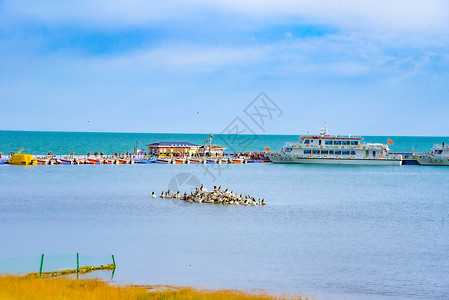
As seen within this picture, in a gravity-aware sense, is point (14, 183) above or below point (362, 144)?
below

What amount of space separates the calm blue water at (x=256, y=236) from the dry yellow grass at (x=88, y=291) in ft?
5.21

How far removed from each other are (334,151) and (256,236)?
76.7 m

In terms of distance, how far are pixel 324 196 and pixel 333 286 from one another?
3363 cm

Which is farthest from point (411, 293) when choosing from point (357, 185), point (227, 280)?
point (357, 185)

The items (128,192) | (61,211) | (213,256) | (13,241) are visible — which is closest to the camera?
(213,256)

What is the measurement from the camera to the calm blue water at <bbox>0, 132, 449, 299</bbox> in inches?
960

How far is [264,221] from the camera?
129 ft

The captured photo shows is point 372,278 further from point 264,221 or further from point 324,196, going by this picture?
point 324,196

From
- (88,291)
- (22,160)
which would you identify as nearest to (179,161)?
(22,160)

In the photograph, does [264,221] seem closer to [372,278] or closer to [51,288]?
[372,278]

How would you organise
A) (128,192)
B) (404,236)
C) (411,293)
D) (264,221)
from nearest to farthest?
(411,293)
(404,236)
(264,221)
(128,192)

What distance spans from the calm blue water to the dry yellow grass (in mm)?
1587

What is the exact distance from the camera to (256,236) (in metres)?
33.8

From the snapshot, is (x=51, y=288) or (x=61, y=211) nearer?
(x=51, y=288)
